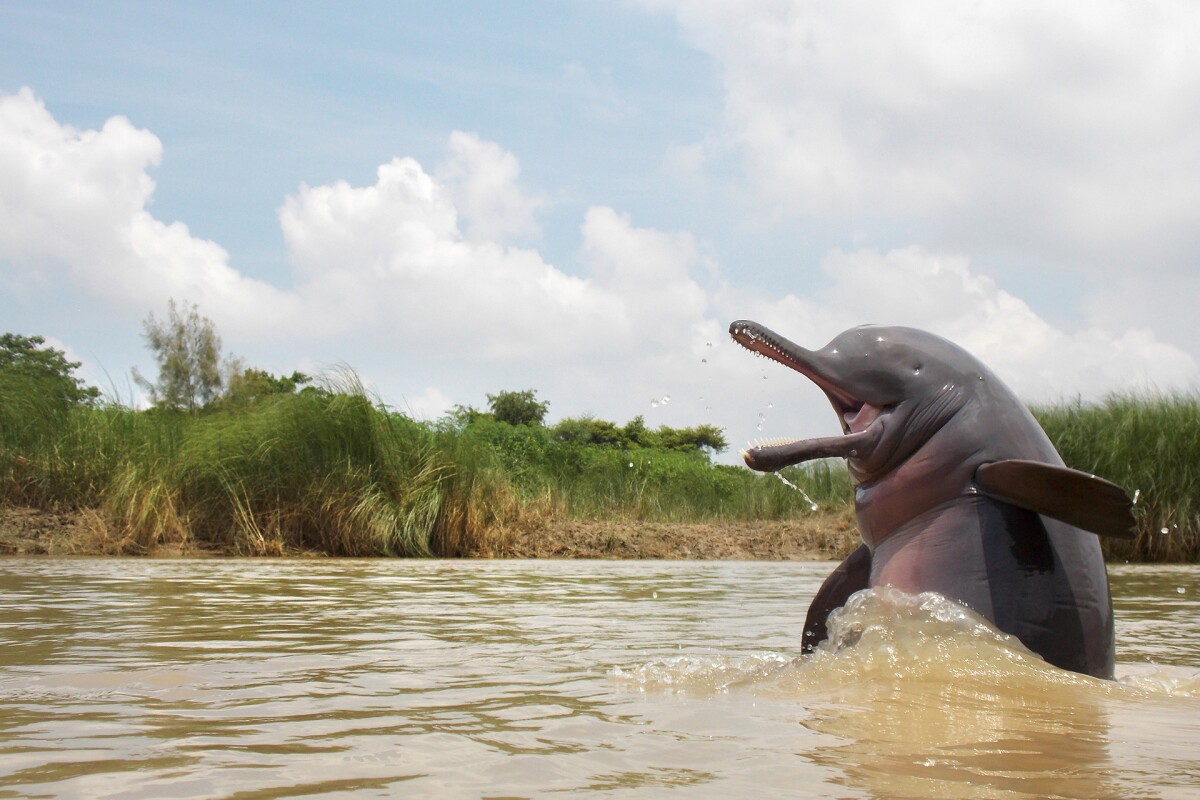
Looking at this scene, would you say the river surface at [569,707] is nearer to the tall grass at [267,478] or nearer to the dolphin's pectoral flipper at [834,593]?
the dolphin's pectoral flipper at [834,593]

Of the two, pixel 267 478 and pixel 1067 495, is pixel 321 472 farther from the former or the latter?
pixel 1067 495

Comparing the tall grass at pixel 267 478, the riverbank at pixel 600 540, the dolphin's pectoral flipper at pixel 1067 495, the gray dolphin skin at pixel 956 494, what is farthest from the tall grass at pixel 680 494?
the dolphin's pectoral flipper at pixel 1067 495

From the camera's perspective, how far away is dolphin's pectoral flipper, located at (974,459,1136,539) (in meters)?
3.23

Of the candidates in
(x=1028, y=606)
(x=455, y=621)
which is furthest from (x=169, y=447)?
(x=1028, y=606)

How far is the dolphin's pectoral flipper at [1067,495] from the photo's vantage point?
10.6ft

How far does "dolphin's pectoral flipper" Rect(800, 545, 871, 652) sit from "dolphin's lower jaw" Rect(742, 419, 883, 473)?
1.32 ft

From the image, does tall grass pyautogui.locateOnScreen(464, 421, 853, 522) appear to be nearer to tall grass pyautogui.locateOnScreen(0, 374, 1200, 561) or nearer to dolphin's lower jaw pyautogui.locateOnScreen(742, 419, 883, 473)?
tall grass pyautogui.locateOnScreen(0, 374, 1200, 561)

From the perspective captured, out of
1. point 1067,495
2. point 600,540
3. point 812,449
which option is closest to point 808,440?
point 812,449

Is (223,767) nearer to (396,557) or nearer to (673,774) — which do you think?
(673,774)

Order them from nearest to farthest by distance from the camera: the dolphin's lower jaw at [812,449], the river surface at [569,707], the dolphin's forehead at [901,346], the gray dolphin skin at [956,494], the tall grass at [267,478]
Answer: the river surface at [569,707], the gray dolphin skin at [956,494], the dolphin's lower jaw at [812,449], the dolphin's forehead at [901,346], the tall grass at [267,478]

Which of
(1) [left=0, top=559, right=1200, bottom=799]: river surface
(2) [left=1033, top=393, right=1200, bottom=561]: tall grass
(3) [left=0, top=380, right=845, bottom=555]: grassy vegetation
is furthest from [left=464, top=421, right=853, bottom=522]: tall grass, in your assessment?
(1) [left=0, top=559, right=1200, bottom=799]: river surface

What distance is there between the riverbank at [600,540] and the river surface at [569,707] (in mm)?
6310

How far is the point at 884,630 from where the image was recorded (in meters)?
3.51

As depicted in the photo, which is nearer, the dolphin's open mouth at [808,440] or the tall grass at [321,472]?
the dolphin's open mouth at [808,440]
